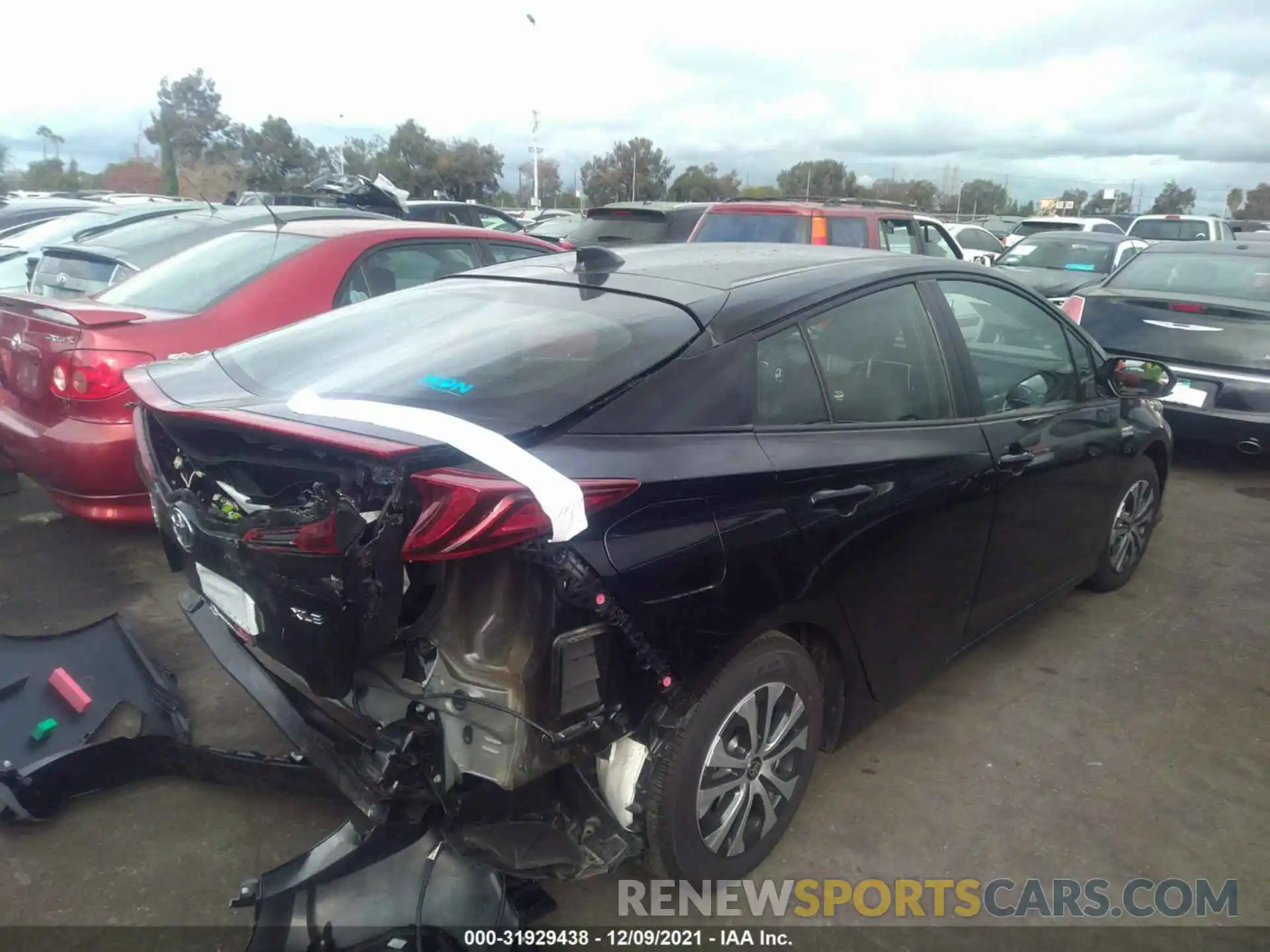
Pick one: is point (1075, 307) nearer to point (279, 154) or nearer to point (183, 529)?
point (183, 529)

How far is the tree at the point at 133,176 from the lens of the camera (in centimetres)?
4341

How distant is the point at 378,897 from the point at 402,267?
152 inches

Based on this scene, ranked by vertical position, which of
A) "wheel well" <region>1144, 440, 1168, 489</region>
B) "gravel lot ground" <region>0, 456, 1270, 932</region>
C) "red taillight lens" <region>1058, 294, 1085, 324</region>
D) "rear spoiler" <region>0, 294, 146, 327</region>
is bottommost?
"gravel lot ground" <region>0, 456, 1270, 932</region>

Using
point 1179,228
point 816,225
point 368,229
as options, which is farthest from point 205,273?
point 1179,228

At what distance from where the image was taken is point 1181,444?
23.0ft

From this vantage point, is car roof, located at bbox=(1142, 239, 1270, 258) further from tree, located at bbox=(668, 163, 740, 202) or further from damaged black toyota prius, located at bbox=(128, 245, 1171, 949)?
tree, located at bbox=(668, 163, 740, 202)

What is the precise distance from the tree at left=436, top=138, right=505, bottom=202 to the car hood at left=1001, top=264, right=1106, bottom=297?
2973 centimetres

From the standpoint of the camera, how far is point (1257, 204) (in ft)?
190

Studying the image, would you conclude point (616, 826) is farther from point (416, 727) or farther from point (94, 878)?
point (94, 878)

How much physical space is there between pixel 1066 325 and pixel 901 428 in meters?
1.52

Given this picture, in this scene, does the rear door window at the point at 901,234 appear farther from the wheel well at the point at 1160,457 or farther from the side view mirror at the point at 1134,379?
the side view mirror at the point at 1134,379

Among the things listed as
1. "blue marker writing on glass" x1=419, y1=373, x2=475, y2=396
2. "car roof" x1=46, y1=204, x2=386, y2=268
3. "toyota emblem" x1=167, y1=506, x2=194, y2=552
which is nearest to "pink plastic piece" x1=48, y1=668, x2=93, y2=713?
"toyota emblem" x1=167, y1=506, x2=194, y2=552

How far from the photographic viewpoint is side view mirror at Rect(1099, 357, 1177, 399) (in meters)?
4.02

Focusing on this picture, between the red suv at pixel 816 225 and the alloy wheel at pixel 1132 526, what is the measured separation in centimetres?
390
